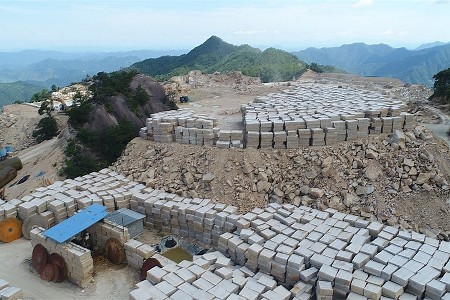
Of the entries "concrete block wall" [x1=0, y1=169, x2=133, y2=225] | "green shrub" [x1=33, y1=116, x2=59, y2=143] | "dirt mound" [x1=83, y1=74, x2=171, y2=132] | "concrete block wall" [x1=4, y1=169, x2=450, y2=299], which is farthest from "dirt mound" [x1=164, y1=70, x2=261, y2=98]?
"concrete block wall" [x1=4, y1=169, x2=450, y2=299]

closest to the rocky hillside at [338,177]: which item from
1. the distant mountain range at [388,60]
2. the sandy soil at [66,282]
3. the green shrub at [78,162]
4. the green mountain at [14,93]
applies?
the green shrub at [78,162]

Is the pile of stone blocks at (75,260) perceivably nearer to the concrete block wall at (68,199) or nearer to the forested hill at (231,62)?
the concrete block wall at (68,199)

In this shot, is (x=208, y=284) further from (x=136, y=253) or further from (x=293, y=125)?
(x=293, y=125)

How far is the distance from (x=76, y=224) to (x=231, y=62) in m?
44.4

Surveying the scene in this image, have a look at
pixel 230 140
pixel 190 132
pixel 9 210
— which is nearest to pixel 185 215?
pixel 230 140

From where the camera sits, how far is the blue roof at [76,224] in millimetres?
9252

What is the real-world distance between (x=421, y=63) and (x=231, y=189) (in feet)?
379

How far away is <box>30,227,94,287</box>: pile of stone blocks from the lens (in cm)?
895

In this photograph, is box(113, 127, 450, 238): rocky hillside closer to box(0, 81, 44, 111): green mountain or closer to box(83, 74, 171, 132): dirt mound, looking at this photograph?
box(83, 74, 171, 132): dirt mound

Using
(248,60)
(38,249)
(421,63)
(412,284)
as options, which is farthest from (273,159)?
(421,63)

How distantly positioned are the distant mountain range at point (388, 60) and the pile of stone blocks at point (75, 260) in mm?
102101

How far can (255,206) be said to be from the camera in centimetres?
1110

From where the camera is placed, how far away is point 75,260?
900 centimetres

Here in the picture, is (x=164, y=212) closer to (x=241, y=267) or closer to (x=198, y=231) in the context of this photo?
(x=198, y=231)
